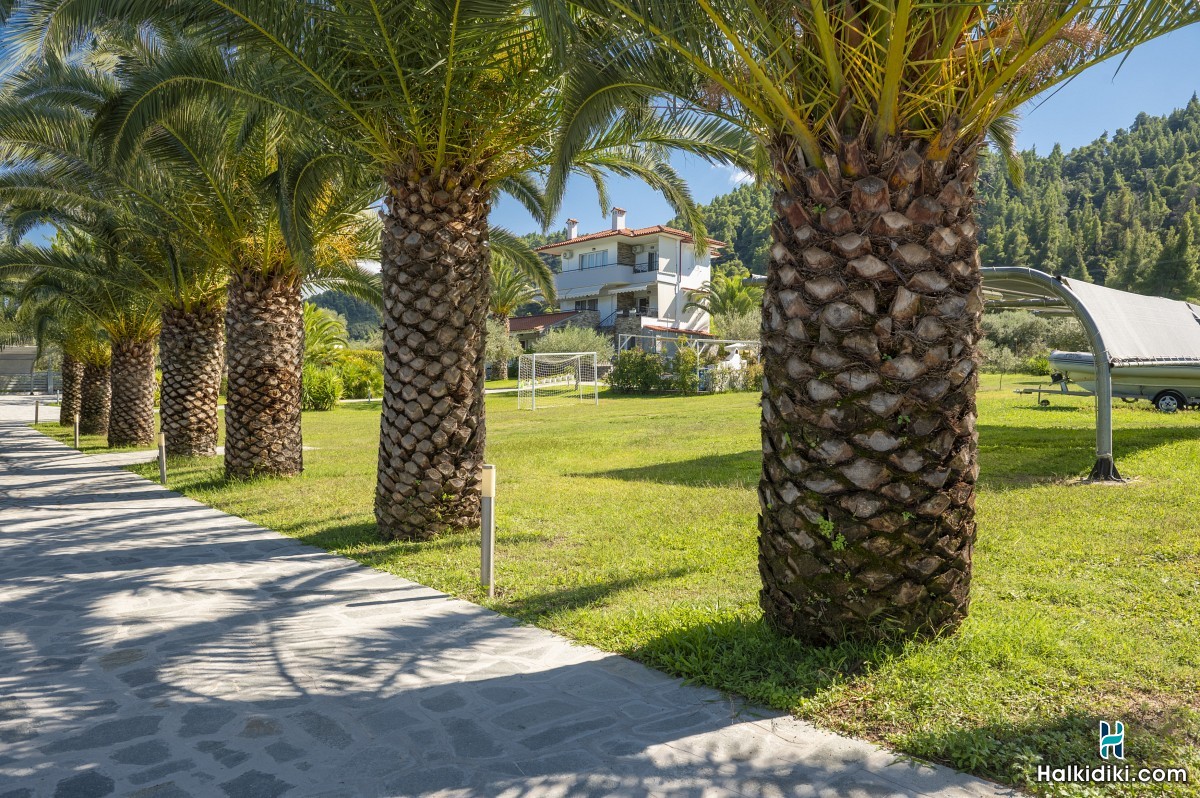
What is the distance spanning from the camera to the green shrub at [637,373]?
99.9ft

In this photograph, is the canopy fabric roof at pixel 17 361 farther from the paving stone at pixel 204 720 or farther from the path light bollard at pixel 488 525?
the paving stone at pixel 204 720

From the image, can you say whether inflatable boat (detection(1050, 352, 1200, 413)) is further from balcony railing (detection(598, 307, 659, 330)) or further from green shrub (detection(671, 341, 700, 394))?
balcony railing (detection(598, 307, 659, 330))

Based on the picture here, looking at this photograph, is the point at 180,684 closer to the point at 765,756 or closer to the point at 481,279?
the point at 765,756

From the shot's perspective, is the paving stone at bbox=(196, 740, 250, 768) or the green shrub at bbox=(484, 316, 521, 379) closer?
the paving stone at bbox=(196, 740, 250, 768)

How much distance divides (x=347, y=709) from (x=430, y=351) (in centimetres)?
392

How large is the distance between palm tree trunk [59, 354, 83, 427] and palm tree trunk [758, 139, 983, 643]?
26.4 meters

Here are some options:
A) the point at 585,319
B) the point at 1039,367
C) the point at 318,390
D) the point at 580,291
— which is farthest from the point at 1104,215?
the point at 318,390

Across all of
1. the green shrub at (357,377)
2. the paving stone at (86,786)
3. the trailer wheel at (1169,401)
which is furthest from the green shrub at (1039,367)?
the paving stone at (86,786)

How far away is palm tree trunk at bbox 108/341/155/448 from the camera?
17.1 meters

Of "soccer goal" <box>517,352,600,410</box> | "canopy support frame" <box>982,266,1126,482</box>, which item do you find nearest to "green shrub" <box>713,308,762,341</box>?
"soccer goal" <box>517,352,600,410</box>

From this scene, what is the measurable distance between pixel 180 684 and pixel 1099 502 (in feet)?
26.2

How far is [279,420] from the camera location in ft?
36.4

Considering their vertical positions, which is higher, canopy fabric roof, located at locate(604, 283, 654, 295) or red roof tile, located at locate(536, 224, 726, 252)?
red roof tile, located at locate(536, 224, 726, 252)

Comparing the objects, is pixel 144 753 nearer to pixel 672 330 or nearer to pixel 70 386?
pixel 70 386
